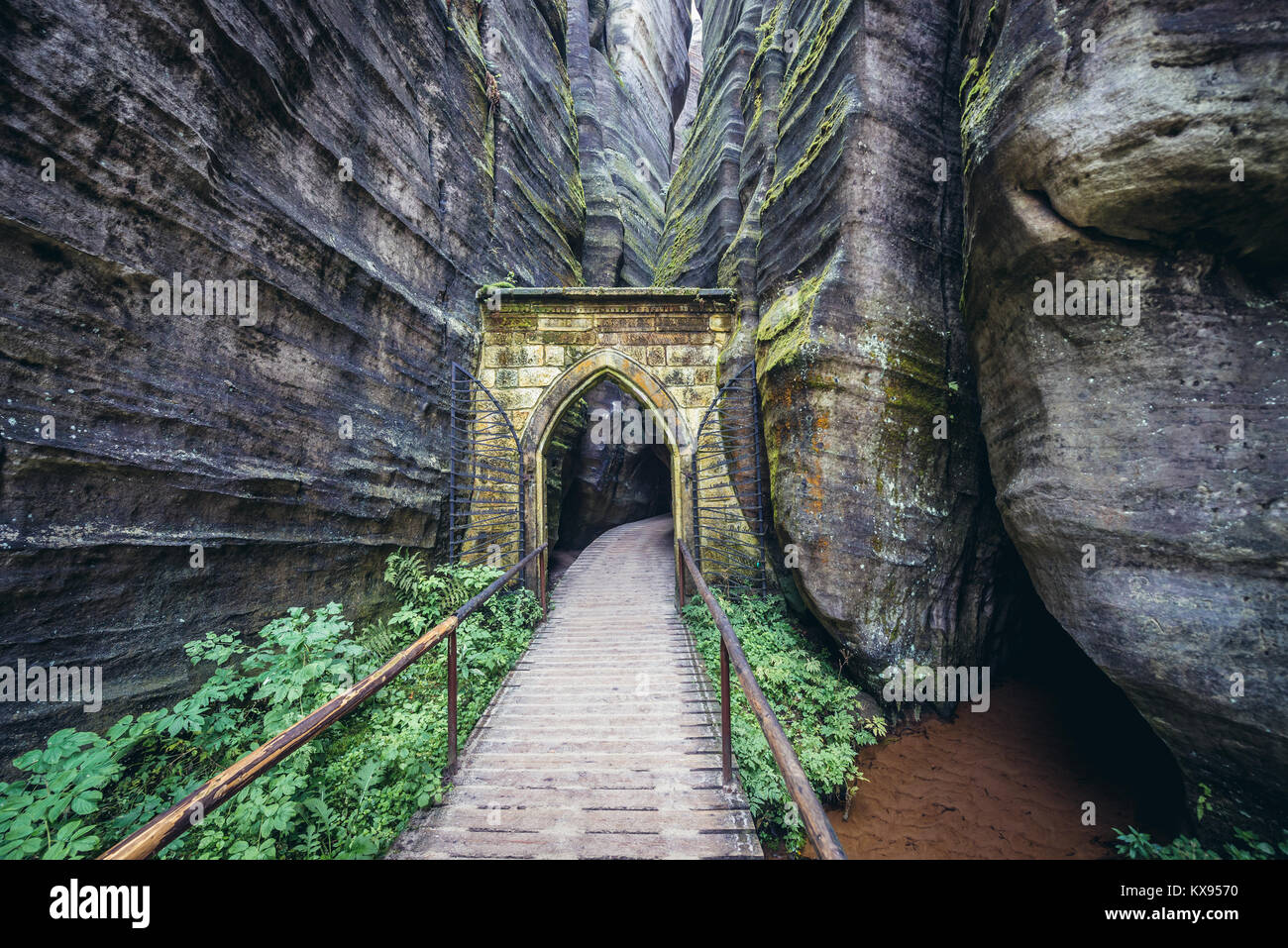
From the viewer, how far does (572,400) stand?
7.27 metres

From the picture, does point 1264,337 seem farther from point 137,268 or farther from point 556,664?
point 137,268

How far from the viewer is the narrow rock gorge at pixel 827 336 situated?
2.51m

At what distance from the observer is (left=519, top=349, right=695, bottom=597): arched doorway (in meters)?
6.91

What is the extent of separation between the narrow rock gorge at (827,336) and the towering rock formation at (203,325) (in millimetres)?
21

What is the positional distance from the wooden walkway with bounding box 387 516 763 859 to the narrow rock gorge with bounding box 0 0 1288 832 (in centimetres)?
192

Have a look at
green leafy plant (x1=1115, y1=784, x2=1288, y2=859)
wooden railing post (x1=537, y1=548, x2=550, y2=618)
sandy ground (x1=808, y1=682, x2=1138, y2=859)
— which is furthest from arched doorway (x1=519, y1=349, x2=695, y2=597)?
green leafy plant (x1=1115, y1=784, x2=1288, y2=859)

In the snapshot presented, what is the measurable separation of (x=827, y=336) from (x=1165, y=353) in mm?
2410

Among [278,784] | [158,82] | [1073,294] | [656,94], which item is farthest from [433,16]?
[656,94]

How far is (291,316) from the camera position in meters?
3.86

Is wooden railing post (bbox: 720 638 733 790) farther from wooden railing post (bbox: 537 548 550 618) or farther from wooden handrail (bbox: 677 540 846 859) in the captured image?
wooden railing post (bbox: 537 548 550 618)

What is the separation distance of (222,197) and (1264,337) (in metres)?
6.91

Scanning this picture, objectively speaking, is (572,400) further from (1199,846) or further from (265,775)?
(1199,846)

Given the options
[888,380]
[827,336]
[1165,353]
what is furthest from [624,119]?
[1165,353]

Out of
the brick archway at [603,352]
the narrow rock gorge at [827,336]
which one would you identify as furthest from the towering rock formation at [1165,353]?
the brick archway at [603,352]
